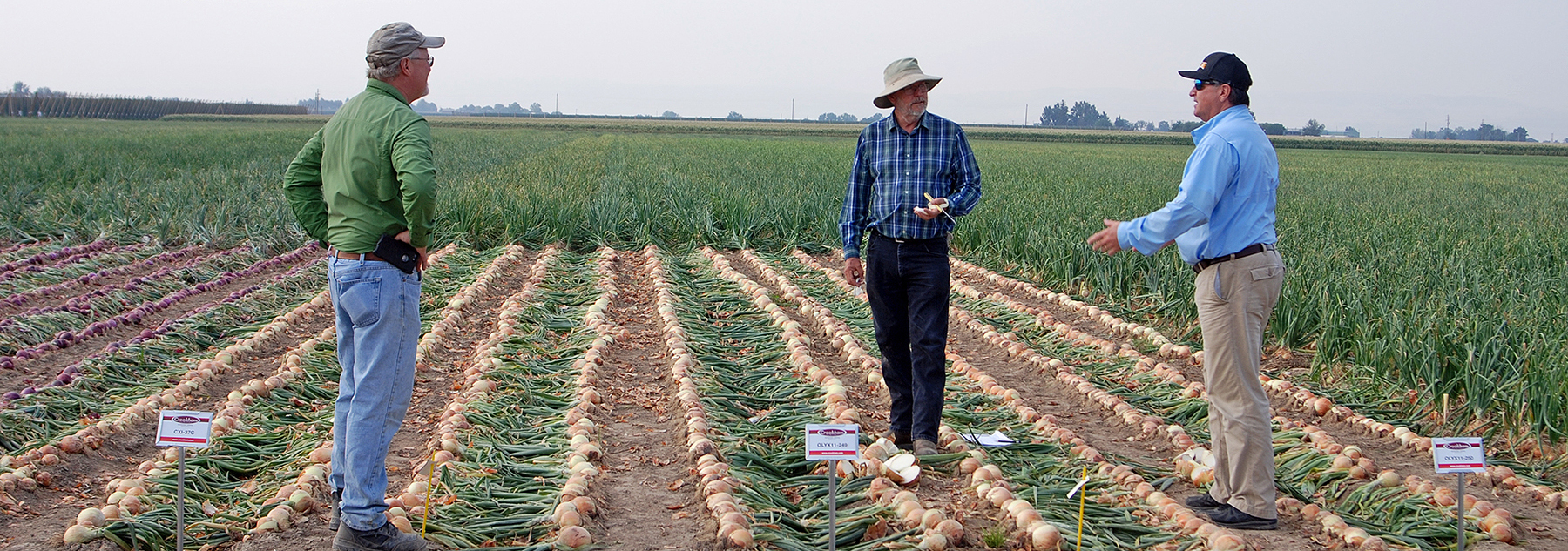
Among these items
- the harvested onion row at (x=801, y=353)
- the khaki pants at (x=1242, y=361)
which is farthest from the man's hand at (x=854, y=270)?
the khaki pants at (x=1242, y=361)

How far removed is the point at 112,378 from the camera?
4.83 meters

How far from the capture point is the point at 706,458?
3723 mm

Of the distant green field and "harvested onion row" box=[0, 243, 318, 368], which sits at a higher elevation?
the distant green field

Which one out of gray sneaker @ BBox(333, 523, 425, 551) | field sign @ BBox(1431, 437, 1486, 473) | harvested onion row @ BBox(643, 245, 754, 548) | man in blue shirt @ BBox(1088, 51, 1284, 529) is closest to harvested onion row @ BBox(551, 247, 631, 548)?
harvested onion row @ BBox(643, 245, 754, 548)

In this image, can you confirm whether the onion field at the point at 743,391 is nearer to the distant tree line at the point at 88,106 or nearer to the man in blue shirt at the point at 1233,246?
the man in blue shirt at the point at 1233,246

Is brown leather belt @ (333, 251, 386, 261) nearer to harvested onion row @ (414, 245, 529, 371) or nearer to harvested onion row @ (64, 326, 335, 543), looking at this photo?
harvested onion row @ (64, 326, 335, 543)

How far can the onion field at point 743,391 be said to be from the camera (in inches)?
130

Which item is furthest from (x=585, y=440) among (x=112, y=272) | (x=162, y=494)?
(x=112, y=272)

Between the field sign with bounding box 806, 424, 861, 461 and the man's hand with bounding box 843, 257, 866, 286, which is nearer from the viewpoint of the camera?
the field sign with bounding box 806, 424, 861, 461

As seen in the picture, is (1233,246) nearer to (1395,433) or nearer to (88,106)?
(1395,433)

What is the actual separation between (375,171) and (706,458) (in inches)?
60.8

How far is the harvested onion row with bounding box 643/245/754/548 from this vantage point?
3.13m

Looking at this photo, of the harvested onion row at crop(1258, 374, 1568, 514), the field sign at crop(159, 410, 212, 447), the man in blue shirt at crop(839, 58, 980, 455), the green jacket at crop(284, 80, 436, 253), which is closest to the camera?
the field sign at crop(159, 410, 212, 447)

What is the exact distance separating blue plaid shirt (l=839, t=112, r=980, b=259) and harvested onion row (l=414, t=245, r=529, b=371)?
196cm
